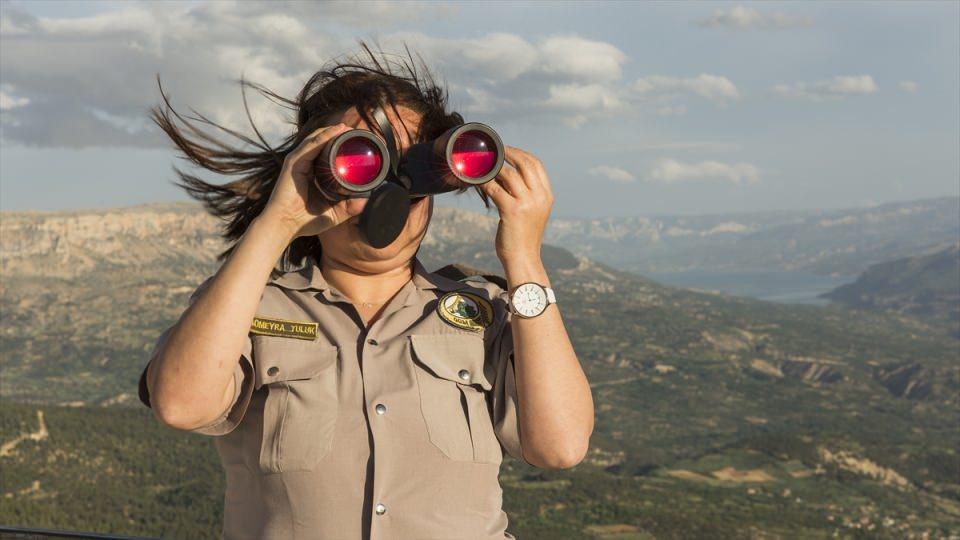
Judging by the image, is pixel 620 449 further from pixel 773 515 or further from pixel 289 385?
pixel 289 385

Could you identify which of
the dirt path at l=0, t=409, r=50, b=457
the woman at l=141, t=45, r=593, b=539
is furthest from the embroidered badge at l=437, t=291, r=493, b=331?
the dirt path at l=0, t=409, r=50, b=457

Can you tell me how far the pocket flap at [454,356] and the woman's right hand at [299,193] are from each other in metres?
0.46

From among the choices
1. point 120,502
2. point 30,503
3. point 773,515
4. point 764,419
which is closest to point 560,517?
point 773,515

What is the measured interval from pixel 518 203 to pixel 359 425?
2.66ft

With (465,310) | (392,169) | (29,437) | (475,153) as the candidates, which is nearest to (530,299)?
(465,310)

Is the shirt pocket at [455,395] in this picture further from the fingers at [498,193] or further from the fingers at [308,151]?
the fingers at [308,151]

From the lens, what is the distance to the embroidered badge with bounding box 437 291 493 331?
2.80 m

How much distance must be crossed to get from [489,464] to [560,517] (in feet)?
295

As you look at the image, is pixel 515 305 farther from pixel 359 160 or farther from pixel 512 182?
pixel 359 160

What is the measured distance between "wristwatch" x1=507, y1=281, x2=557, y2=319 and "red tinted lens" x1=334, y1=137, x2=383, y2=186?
1.78 feet

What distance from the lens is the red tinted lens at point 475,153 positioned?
2697mm

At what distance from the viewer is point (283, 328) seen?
8.91 ft

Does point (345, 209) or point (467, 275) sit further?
point (467, 275)

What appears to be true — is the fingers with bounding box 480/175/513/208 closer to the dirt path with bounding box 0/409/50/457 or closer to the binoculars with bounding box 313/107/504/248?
the binoculars with bounding box 313/107/504/248
